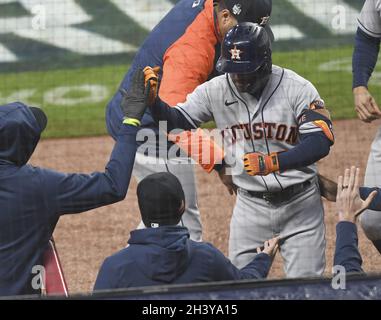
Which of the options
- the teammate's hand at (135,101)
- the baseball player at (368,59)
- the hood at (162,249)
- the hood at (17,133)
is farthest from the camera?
the baseball player at (368,59)

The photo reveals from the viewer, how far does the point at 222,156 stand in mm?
4602

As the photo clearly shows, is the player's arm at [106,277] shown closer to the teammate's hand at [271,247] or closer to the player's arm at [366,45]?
the teammate's hand at [271,247]

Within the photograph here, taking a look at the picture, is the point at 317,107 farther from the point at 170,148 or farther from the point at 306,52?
the point at 306,52

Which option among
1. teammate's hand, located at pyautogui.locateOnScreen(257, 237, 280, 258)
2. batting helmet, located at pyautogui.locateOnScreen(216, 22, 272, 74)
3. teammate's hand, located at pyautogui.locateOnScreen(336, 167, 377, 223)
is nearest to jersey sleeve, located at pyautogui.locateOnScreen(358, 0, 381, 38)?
batting helmet, located at pyautogui.locateOnScreen(216, 22, 272, 74)

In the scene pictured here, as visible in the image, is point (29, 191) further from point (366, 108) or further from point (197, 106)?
point (366, 108)

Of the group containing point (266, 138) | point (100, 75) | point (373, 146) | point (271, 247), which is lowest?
point (100, 75)

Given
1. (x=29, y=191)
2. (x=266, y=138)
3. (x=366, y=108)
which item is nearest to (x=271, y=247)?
(x=266, y=138)

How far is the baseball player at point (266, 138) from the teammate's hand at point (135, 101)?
19 cm

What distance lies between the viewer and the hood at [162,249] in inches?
148

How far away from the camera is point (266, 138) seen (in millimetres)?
4473

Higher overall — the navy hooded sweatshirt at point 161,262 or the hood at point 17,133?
the hood at point 17,133

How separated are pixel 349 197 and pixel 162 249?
0.73 m

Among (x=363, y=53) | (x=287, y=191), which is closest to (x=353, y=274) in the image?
(x=287, y=191)

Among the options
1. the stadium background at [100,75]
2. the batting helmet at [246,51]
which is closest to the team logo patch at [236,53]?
the batting helmet at [246,51]
